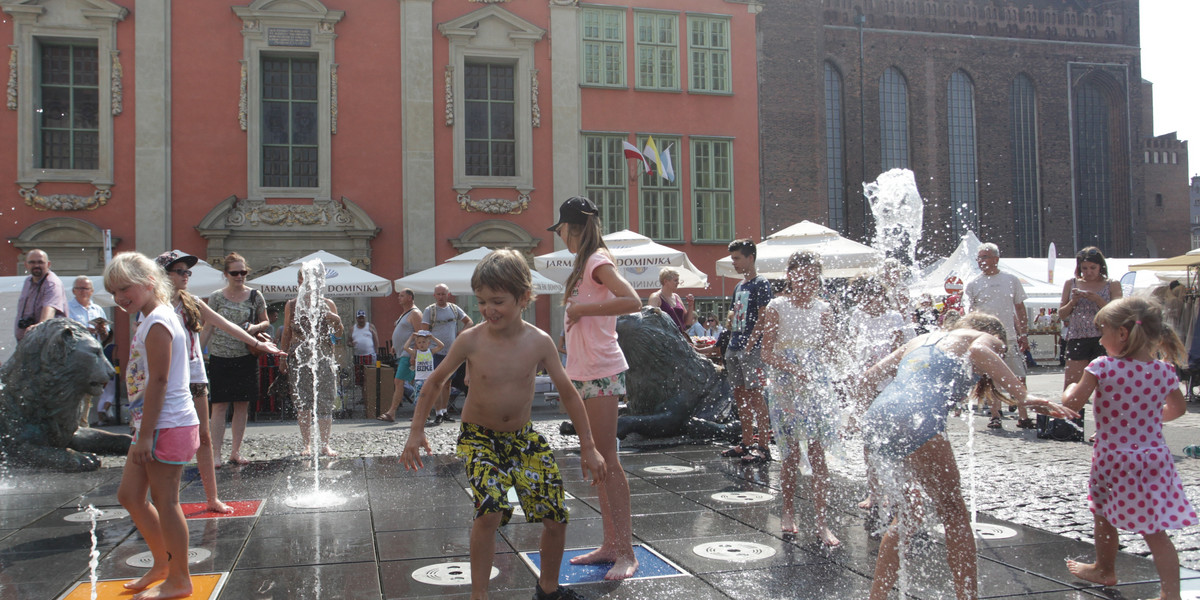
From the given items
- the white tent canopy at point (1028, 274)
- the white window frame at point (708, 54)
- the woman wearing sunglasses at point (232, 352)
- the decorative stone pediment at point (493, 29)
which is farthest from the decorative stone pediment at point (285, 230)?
the white tent canopy at point (1028, 274)

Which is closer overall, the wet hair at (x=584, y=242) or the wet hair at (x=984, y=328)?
the wet hair at (x=984, y=328)

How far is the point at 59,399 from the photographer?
742 centimetres

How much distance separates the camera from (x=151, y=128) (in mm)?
17844

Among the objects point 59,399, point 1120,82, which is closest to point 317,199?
point 59,399

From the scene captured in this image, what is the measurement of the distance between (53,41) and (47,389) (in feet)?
44.3

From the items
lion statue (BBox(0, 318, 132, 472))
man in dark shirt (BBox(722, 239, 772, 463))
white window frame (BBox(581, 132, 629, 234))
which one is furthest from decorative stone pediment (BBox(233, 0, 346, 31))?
man in dark shirt (BBox(722, 239, 772, 463))

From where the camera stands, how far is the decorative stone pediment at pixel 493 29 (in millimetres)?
19219

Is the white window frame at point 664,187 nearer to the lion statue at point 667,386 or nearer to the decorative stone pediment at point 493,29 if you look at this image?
the decorative stone pediment at point 493,29

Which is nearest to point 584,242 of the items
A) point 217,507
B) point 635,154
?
point 217,507

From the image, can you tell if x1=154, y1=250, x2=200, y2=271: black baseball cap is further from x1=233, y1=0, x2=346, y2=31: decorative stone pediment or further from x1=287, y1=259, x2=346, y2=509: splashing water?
x1=233, y1=0, x2=346, y2=31: decorative stone pediment

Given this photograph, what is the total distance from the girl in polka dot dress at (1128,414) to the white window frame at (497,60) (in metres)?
16.3

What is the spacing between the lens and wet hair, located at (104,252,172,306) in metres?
3.80

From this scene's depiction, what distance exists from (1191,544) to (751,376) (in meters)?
3.03

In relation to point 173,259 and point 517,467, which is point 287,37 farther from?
point 517,467
